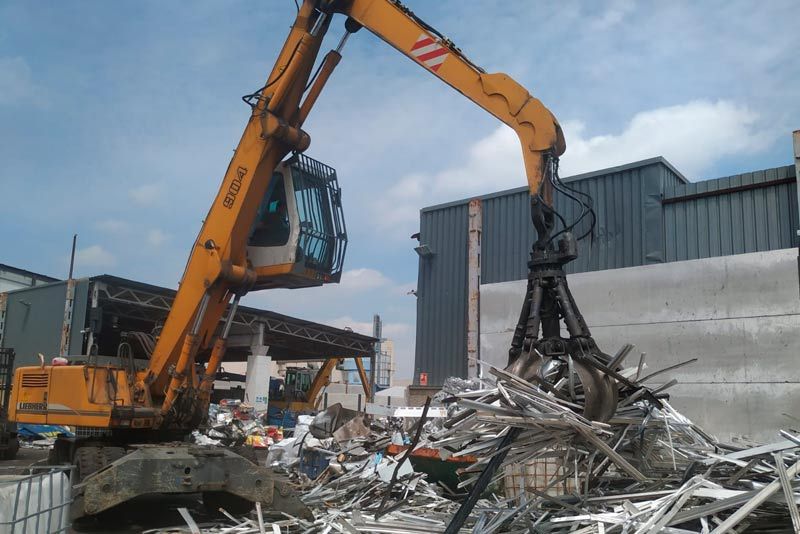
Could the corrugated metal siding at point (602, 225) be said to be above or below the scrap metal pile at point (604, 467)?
above

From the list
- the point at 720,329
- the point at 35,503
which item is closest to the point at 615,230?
the point at 720,329

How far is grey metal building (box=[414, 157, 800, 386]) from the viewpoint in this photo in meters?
12.3

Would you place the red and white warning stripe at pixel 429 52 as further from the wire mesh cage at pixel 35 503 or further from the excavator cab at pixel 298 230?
the wire mesh cage at pixel 35 503

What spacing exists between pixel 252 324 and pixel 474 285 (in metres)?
12.7

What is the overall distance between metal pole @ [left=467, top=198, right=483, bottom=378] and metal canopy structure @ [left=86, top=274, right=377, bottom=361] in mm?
7869

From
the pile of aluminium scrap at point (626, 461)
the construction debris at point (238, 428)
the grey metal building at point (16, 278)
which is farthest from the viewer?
the grey metal building at point (16, 278)

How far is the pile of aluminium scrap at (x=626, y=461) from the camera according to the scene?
187 inches

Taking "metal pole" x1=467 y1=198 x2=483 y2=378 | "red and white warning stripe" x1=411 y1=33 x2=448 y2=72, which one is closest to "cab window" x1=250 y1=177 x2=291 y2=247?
"red and white warning stripe" x1=411 y1=33 x2=448 y2=72

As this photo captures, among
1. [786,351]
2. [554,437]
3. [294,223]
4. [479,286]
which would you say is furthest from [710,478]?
[479,286]

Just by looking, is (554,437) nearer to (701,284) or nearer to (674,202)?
(701,284)

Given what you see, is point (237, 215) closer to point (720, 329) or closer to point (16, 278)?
point (720, 329)

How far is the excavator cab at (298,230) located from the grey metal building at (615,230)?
641cm

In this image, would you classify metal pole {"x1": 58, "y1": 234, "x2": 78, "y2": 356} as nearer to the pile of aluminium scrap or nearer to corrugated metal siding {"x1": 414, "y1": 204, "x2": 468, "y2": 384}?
corrugated metal siding {"x1": 414, "y1": 204, "x2": 468, "y2": 384}

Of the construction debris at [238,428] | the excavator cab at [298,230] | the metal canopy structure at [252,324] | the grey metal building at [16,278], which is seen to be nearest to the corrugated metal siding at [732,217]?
the excavator cab at [298,230]
